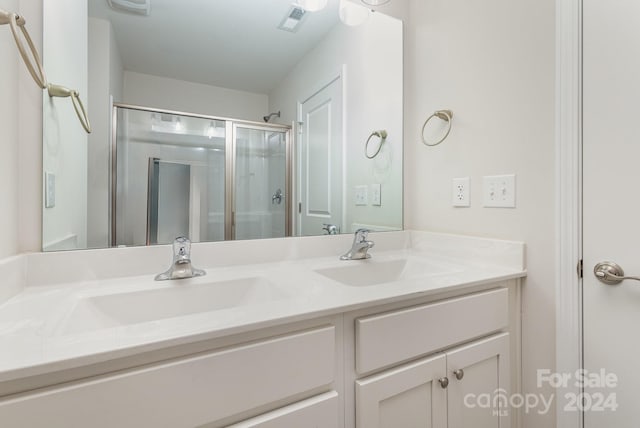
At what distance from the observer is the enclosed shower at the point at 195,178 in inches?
38.2

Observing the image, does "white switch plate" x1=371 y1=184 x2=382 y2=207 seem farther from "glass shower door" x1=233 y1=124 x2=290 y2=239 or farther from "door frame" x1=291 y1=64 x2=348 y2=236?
"glass shower door" x1=233 y1=124 x2=290 y2=239

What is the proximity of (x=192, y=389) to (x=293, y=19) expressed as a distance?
4.33 ft

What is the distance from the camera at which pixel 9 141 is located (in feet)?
2.48

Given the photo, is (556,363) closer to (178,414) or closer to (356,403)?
(356,403)

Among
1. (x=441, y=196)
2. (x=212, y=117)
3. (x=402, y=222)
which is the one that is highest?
(x=212, y=117)

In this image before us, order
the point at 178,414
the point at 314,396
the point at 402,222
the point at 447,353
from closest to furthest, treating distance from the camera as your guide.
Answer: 1. the point at 178,414
2. the point at 314,396
3. the point at 447,353
4. the point at 402,222

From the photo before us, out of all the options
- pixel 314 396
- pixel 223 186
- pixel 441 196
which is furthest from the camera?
pixel 441 196

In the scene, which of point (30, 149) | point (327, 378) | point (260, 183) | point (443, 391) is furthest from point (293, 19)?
point (443, 391)

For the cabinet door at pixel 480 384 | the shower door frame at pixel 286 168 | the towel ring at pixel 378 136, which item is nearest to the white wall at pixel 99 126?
the shower door frame at pixel 286 168

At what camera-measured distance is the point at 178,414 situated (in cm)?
53

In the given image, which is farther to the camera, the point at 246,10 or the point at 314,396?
the point at 246,10

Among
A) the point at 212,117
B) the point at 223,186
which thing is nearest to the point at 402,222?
the point at 223,186

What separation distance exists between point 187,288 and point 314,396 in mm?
462

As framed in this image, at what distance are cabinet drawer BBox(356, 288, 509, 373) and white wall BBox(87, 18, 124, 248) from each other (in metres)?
0.85
